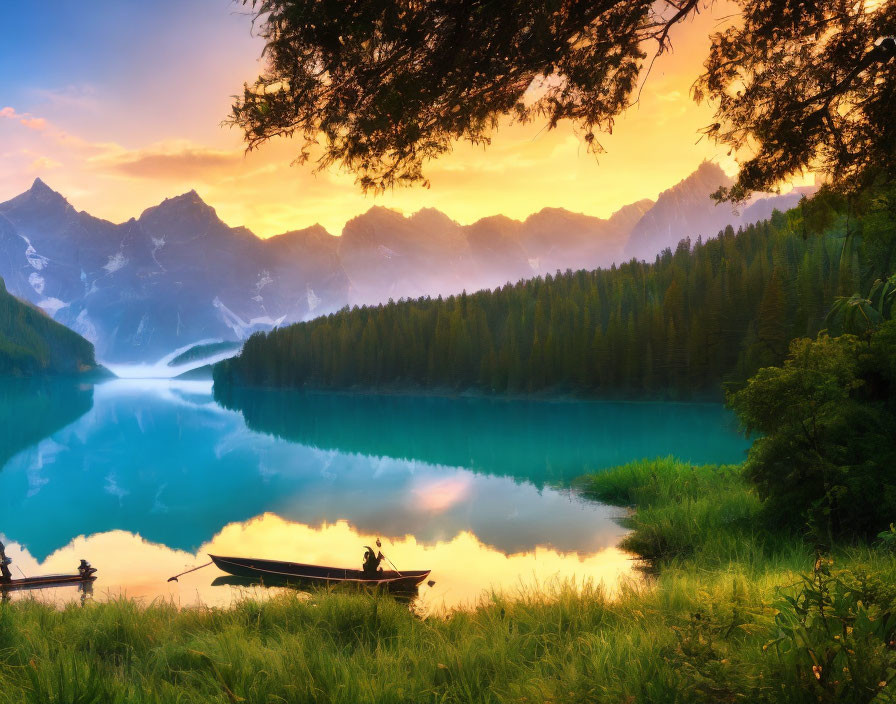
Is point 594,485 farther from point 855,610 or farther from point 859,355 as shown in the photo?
point 855,610

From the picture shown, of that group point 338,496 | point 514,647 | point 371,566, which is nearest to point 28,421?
point 338,496

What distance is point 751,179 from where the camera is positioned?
8.71 metres

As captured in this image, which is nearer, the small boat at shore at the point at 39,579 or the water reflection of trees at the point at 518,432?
the small boat at shore at the point at 39,579

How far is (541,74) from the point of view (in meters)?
7.48

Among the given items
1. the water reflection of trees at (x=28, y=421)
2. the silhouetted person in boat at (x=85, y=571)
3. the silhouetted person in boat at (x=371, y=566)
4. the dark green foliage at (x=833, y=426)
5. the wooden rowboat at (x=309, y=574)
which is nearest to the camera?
the dark green foliage at (x=833, y=426)

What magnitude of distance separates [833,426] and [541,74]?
879 cm

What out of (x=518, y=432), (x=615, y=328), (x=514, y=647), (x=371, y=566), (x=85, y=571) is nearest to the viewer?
(x=514, y=647)

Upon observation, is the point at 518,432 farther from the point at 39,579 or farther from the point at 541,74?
the point at 541,74

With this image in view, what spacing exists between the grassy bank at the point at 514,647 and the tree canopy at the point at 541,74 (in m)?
5.42

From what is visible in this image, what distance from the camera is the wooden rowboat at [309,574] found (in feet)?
47.6

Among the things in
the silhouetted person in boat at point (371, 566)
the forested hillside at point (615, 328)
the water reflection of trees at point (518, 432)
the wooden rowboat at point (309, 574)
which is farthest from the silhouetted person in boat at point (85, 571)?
the forested hillside at point (615, 328)

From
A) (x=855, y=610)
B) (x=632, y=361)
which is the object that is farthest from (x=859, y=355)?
(x=632, y=361)

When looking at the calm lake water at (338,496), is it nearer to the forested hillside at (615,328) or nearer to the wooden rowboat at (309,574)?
the wooden rowboat at (309,574)

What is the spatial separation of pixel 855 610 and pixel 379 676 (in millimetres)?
4158
